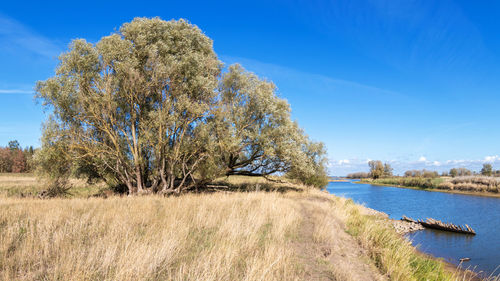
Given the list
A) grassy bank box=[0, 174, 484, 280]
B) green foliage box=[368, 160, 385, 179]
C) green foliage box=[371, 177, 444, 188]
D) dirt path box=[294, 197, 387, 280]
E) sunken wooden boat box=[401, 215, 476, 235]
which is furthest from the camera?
green foliage box=[368, 160, 385, 179]

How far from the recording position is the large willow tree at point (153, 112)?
1692 cm

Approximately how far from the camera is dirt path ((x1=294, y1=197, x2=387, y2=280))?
664cm

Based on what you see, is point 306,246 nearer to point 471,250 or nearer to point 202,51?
point 202,51

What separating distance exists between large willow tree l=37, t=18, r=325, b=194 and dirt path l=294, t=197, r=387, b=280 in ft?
33.3

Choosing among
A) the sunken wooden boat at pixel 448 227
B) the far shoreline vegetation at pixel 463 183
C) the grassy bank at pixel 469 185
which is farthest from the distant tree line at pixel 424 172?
the sunken wooden boat at pixel 448 227

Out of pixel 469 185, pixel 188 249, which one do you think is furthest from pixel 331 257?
pixel 469 185

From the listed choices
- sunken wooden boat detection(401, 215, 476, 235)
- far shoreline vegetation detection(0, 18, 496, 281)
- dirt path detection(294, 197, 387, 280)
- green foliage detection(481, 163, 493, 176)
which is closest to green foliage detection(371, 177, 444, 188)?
green foliage detection(481, 163, 493, 176)

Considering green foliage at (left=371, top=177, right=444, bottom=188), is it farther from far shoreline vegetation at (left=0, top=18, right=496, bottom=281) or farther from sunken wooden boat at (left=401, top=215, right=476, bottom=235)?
far shoreline vegetation at (left=0, top=18, right=496, bottom=281)

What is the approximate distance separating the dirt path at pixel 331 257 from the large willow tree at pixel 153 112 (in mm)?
10148

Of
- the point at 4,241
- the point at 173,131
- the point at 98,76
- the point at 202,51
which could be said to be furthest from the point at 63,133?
the point at 4,241

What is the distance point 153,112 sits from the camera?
17.4m

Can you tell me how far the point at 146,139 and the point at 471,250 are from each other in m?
26.7

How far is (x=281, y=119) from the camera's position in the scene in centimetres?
2133

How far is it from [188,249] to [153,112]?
12763 mm
